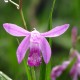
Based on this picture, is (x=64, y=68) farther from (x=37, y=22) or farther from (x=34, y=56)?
(x=37, y=22)

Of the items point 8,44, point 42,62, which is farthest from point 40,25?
point 42,62

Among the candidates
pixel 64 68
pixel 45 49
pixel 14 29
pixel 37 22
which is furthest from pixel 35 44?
pixel 37 22

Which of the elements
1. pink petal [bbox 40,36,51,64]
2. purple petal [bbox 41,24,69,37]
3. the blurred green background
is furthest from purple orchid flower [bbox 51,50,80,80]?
the blurred green background

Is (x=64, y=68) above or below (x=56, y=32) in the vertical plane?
below

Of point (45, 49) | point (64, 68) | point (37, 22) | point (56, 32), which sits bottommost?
point (37, 22)

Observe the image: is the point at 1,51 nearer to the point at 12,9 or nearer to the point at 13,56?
the point at 13,56

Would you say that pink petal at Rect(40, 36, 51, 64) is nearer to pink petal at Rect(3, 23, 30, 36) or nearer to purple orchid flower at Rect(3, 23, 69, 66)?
purple orchid flower at Rect(3, 23, 69, 66)
